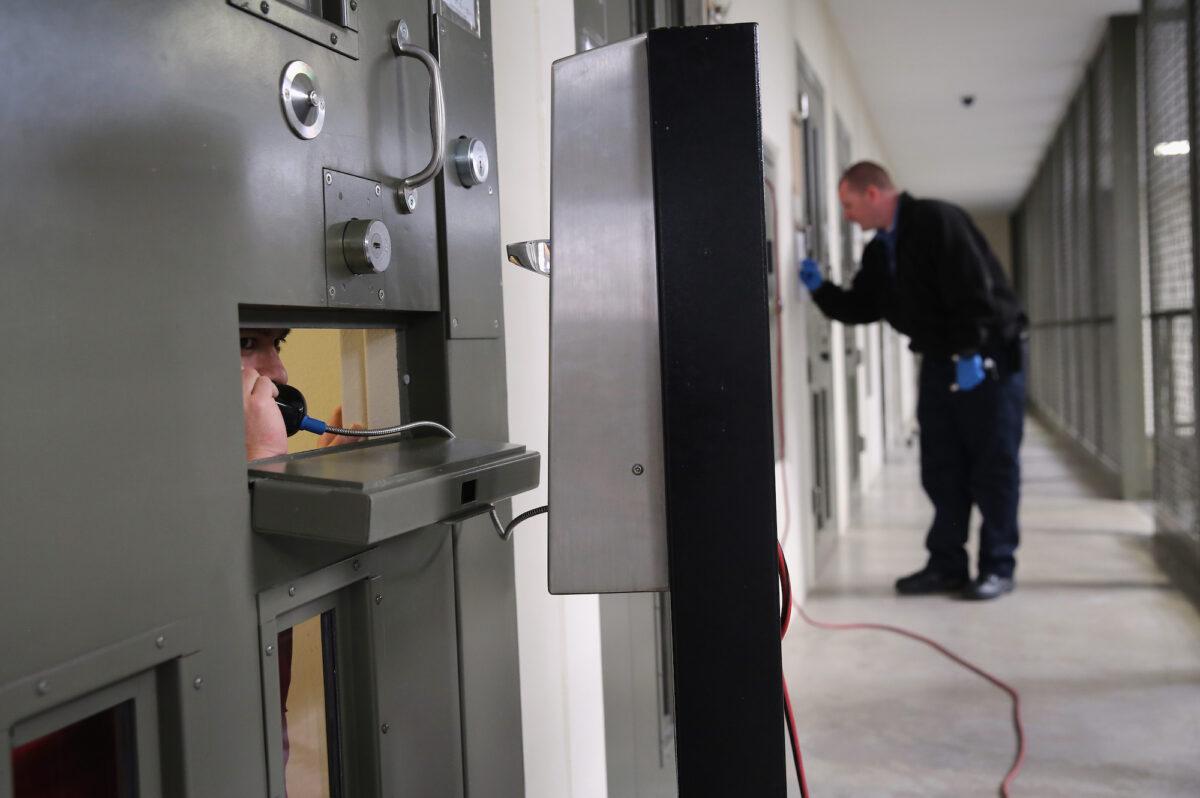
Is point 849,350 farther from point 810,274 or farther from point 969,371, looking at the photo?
point 969,371

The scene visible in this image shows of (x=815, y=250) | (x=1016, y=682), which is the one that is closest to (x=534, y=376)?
(x=1016, y=682)

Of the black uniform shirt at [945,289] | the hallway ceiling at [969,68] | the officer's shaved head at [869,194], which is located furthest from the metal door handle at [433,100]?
the hallway ceiling at [969,68]

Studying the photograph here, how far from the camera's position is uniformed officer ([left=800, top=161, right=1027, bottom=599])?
3.37m

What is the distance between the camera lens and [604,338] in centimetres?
81

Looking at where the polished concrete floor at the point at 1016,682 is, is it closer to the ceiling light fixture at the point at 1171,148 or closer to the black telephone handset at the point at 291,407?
the black telephone handset at the point at 291,407

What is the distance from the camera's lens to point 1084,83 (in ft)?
22.3

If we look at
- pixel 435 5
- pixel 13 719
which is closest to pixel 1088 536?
pixel 435 5

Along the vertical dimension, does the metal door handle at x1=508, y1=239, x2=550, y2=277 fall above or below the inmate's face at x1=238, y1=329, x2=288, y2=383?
above

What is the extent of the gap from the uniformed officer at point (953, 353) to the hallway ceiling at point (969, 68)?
6.44 feet

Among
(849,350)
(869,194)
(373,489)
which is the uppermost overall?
(869,194)

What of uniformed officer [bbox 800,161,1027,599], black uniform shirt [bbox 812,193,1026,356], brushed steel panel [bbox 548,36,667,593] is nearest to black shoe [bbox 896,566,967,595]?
uniformed officer [bbox 800,161,1027,599]

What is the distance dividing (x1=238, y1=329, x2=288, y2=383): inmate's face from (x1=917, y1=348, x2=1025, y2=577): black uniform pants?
118 inches

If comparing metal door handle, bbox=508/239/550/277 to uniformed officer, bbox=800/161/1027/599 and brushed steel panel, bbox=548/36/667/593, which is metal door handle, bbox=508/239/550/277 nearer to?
brushed steel panel, bbox=548/36/667/593

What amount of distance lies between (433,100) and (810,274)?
2799 millimetres
